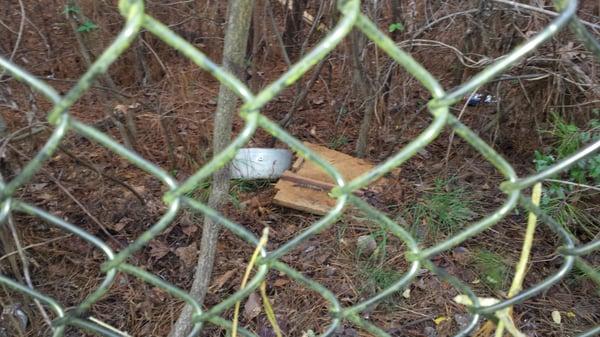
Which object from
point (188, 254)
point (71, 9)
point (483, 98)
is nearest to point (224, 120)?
point (188, 254)

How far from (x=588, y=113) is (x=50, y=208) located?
8.94ft

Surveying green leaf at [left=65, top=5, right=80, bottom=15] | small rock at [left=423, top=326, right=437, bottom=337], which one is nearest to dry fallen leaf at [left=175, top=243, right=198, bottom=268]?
small rock at [left=423, top=326, right=437, bottom=337]

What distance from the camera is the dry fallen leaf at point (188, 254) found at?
86.7 inches

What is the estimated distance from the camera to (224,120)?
1501 mm

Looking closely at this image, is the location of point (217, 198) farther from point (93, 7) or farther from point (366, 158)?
point (93, 7)

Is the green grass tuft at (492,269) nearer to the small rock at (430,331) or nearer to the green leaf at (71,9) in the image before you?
the small rock at (430,331)

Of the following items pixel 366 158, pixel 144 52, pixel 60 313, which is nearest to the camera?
pixel 60 313

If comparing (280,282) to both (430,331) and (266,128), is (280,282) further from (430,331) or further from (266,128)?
(266,128)

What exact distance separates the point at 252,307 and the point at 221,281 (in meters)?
0.19

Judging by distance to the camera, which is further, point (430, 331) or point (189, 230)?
point (189, 230)

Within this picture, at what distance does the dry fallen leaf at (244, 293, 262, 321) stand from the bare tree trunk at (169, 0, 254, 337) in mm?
296

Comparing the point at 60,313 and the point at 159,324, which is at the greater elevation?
the point at 60,313

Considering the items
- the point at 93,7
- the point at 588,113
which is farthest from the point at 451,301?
the point at 93,7

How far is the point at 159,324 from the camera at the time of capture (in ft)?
6.40
